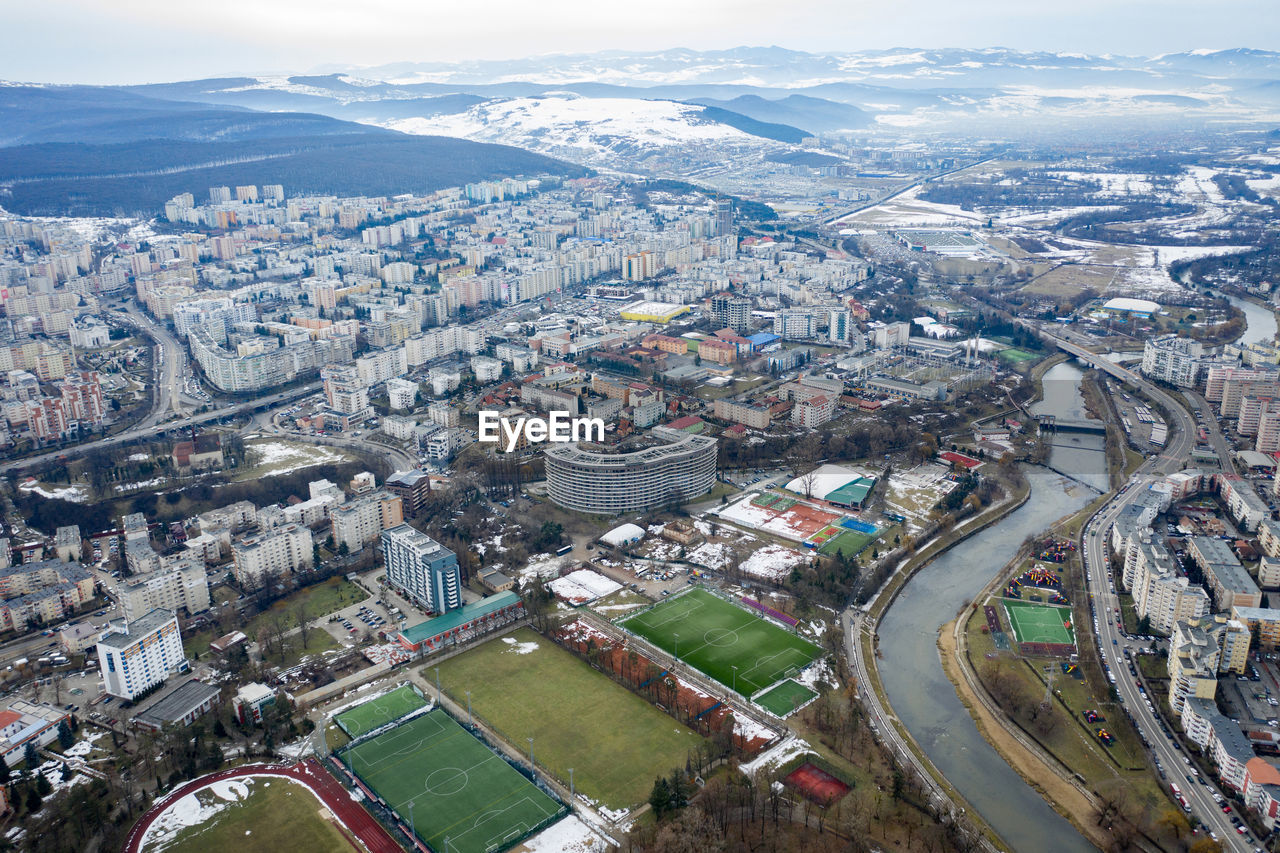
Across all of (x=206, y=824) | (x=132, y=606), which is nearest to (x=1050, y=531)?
(x=206, y=824)

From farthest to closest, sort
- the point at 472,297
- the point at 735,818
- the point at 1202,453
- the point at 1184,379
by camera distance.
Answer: the point at 472,297
the point at 1184,379
the point at 1202,453
the point at 735,818

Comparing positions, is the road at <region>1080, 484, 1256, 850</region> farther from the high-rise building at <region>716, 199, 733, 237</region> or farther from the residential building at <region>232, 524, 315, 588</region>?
the high-rise building at <region>716, 199, 733, 237</region>

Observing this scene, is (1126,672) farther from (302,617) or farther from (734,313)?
(734,313)

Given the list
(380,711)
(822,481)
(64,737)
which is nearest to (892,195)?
(822,481)

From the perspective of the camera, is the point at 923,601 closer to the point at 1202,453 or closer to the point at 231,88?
the point at 1202,453

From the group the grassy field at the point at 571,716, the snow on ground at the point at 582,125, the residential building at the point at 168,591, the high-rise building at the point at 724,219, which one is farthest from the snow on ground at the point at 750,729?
the snow on ground at the point at 582,125

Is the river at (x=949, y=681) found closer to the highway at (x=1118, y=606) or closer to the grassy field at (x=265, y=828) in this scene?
the highway at (x=1118, y=606)
